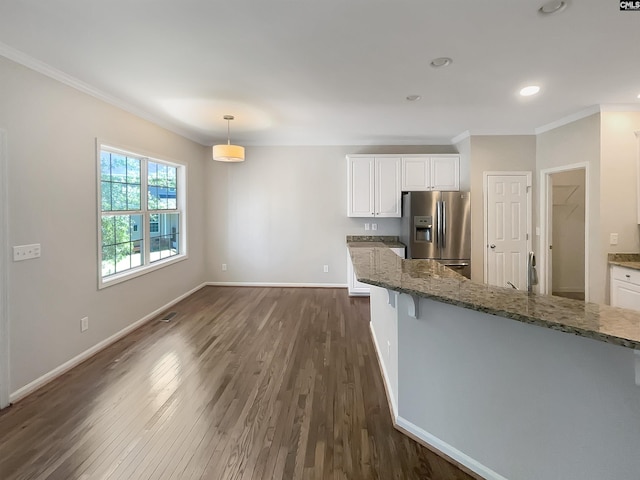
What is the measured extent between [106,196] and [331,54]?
112 inches

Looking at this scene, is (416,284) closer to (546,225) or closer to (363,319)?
(363,319)

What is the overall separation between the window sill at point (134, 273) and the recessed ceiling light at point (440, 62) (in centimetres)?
376

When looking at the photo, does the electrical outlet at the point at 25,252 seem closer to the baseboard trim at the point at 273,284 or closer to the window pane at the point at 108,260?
the window pane at the point at 108,260

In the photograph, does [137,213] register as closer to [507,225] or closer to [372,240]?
[372,240]

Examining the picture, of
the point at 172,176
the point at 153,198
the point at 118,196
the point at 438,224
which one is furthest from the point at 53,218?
the point at 438,224

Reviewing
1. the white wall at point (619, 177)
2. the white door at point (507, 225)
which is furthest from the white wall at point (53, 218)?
the white wall at point (619, 177)

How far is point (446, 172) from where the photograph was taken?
208 inches

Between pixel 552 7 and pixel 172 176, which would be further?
pixel 172 176

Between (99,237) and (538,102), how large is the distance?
4.98 meters

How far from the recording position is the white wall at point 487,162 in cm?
482

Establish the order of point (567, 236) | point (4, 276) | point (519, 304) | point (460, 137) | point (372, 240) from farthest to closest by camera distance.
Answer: point (372, 240) < point (567, 236) < point (460, 137) < point (4, 276) < point (519, 304)

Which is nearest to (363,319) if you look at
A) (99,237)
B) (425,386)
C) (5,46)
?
(425,386)

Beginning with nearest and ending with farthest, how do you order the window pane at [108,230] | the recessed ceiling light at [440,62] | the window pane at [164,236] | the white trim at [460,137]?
the recessed ceiling light at [440,62] < the window pane at [108,230] < the window pane at [164,236] < the white trim at [460,137]

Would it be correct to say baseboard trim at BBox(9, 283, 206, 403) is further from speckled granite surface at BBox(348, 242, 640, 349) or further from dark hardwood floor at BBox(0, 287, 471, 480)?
speckled granite surface at BBox(348, 242, 640, 349)
